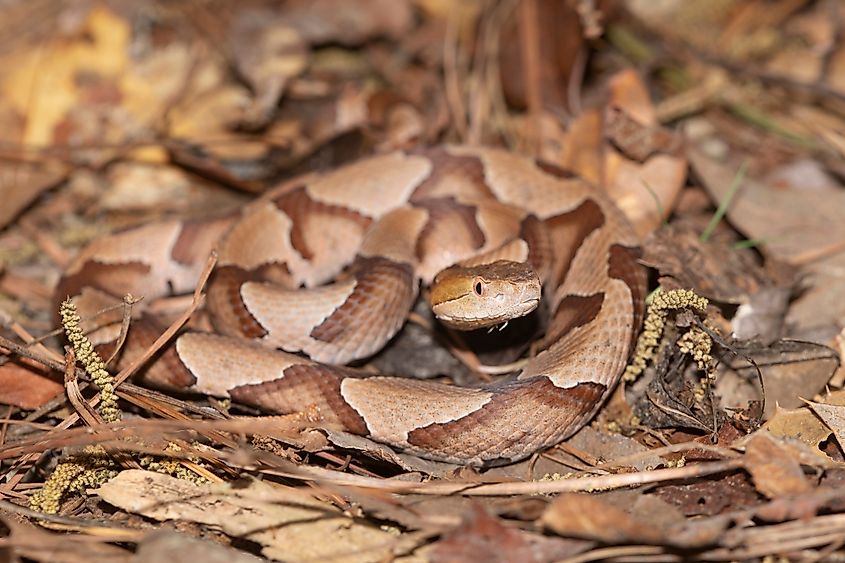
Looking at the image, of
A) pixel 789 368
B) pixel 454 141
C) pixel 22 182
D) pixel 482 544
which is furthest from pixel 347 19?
pixel 482 544

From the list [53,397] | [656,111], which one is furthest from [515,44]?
[53,397]

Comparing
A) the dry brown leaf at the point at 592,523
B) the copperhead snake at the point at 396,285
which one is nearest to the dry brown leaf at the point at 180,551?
the copperhead snake at the point at 396,285

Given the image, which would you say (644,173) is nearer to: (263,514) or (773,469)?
(773,469)

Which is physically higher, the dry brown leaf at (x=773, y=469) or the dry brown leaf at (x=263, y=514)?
the dry brown leaf at (x=263, y=514)

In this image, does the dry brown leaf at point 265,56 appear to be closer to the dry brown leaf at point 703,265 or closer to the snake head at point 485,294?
the snake head at point 485,294

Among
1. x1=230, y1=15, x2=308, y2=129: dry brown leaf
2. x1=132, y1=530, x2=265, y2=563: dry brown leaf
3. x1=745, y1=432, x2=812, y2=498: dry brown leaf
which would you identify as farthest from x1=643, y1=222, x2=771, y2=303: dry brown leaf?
x1=230, y1=15, x2=308, y2=129: dry brown leaf

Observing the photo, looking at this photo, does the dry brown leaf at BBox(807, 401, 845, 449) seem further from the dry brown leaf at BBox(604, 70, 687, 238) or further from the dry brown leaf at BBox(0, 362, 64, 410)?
the dry brown leaf at BBox(0, 362, 64, 410)
